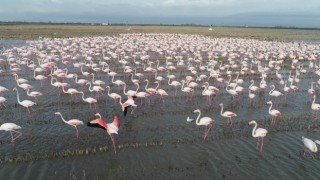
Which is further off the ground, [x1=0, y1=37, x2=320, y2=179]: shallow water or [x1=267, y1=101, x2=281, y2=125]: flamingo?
Answer: [x1=267, y1=101, x2=281, y2=125]: flamingo

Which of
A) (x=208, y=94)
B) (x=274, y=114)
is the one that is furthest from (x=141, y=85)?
(x=274, y=114)

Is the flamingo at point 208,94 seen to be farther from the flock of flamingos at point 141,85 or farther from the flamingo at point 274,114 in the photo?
the flamingo at point 274,114

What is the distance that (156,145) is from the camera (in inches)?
477

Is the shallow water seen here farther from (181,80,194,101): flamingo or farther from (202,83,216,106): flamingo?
(181,80,194,101): flamingo

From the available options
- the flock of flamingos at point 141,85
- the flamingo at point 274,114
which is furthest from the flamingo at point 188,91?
the flamingo at point 274,114

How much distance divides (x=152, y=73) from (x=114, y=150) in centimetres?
1460

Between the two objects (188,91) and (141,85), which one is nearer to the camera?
(188,91)

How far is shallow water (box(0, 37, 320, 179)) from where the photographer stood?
1029 centimetres

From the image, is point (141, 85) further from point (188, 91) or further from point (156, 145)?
point (156, 145)

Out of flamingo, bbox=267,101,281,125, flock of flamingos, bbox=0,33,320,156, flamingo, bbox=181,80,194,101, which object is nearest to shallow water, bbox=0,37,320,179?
flamingo, bbox=267,101,281,125

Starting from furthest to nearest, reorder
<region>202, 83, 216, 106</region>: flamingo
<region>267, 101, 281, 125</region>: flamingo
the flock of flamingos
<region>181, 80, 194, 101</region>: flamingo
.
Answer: <region>181, 80, 194, 101</region>: flamingo < <region>202, 83, 216, 106</region>: flamingo < <region>267, 101, 281, 125</region>: flamingo < the flock of flamingos

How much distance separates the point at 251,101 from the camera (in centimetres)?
1830

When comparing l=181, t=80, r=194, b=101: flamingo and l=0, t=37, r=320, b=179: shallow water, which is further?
l=181, t=80, r=194, b=101: flamingo

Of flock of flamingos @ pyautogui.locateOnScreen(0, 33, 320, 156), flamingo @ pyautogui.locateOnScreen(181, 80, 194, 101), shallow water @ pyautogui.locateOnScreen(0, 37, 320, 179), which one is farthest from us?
flamingo @ pyautogui.locateOnScreen(181, 80, 194, 101)
